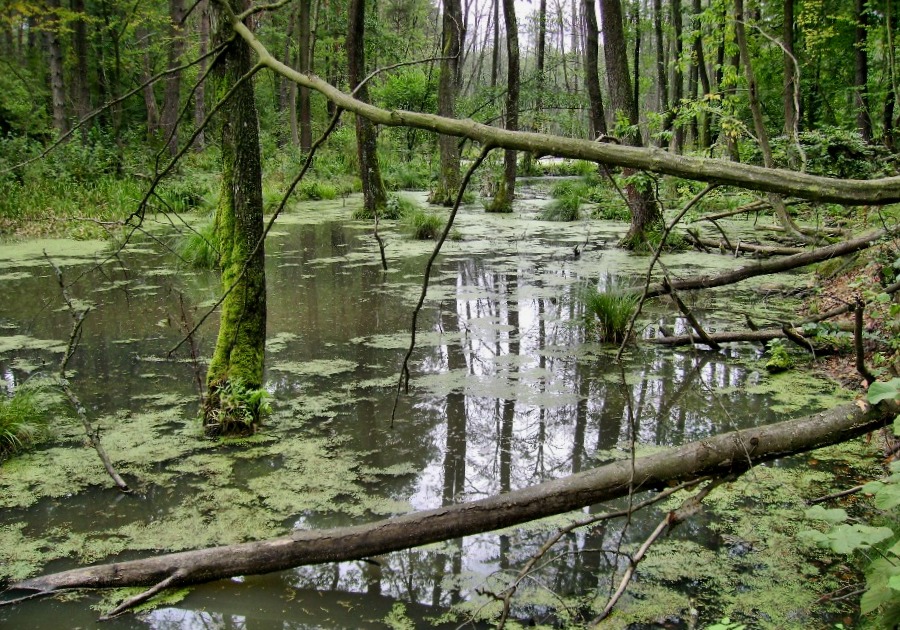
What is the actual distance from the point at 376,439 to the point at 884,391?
7.64 ft

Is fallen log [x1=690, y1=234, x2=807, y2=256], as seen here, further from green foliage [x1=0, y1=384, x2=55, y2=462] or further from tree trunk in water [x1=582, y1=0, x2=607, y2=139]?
green foliage [x1=0, y1=384, x2=55, y2=462]

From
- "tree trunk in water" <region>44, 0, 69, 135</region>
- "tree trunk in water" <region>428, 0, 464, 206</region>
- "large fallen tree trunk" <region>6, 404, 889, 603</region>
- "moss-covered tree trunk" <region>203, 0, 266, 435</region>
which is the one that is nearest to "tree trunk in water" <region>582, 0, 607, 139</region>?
"tree trunk in water" <region>428, 0, 464, 206</region>

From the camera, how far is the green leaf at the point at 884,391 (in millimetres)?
1828

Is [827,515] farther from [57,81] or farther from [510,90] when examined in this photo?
[57,81]

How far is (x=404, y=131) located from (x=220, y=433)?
17.9 meters

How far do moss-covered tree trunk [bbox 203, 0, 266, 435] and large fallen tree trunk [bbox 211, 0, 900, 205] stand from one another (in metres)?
2.00

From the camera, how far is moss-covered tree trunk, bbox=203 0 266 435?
3.45 meters

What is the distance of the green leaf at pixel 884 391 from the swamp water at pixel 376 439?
0.67m

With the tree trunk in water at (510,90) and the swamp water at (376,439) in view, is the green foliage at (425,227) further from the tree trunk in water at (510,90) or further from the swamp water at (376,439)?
the tree trunk in water at (510,90)

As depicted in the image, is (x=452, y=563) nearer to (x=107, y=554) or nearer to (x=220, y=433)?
(x=107, y=554)

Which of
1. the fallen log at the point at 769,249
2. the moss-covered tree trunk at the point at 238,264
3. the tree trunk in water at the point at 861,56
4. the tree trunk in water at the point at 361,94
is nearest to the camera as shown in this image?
the moss-covered tree trunk at the point at 238,264

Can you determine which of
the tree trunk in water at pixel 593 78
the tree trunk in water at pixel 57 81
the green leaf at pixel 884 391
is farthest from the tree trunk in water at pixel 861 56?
the tree trunk in water at pixel 57 81

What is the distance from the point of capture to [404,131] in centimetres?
2039

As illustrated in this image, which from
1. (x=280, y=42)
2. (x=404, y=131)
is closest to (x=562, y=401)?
(x=404, y=131)
